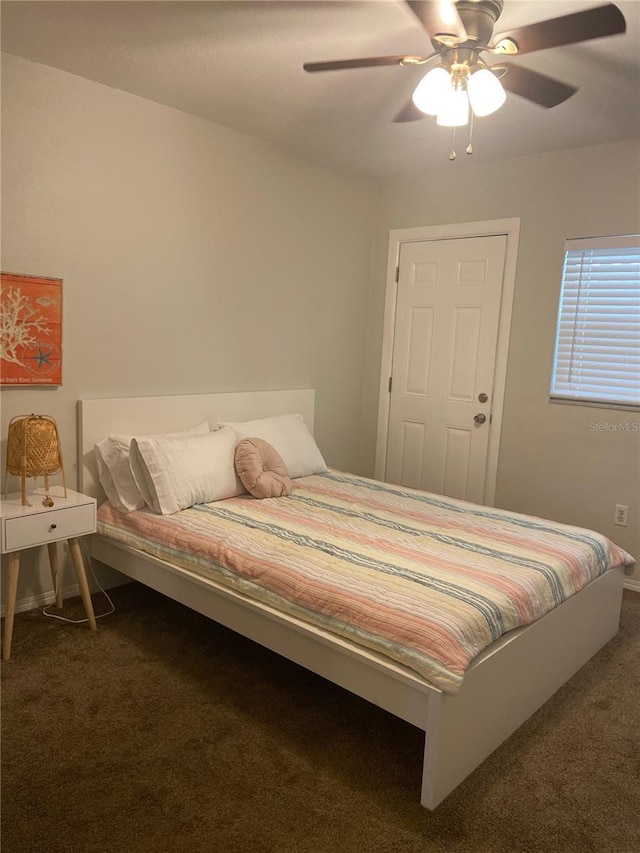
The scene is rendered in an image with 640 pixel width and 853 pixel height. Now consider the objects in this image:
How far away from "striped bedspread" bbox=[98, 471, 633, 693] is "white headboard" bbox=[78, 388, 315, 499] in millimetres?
302

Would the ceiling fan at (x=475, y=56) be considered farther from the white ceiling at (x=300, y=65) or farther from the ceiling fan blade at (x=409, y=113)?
the ceiling fan blade at (x=409, y=113)

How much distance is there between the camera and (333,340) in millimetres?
4297

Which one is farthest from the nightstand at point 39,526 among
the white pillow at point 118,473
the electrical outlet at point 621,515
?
the electrical outlet at point 621,515

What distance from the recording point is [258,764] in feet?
6.51

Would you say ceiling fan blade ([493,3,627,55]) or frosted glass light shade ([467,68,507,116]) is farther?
frosted glass light shade ([467,68,507,116])

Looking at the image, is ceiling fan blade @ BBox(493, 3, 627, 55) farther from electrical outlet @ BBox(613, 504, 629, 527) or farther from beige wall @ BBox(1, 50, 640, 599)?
electrical outlet @ BBox(613, 504, 629, 527)

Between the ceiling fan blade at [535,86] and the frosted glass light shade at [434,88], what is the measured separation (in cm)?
20

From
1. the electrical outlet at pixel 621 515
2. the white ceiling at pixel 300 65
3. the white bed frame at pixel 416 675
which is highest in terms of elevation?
the white ceiling at pixel 300 65

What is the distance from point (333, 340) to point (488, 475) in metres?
1.36

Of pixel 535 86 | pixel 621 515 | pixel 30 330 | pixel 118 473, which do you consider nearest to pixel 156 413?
pixel 118 473

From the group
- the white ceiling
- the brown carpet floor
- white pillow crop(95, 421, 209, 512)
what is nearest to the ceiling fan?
the white ceiling

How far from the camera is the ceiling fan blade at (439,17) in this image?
1.77m

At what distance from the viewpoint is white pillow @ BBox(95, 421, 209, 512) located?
9.71 feet

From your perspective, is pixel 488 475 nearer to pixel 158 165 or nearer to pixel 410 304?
pixel 410 304
